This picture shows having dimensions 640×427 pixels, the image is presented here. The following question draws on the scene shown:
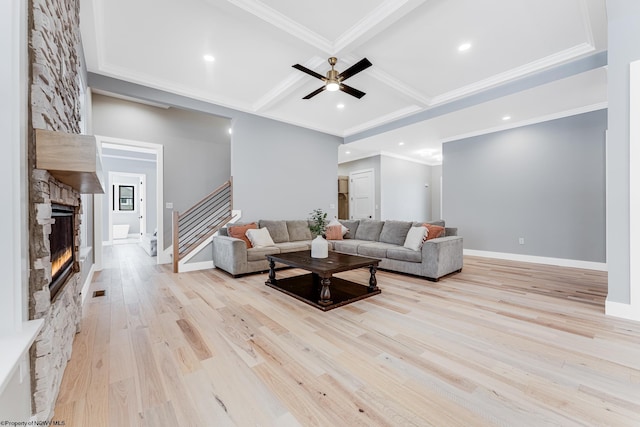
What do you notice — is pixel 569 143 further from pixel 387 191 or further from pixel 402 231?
pixel 387 191

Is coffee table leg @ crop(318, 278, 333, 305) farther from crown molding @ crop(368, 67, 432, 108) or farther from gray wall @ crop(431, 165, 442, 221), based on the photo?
gray wall @ crop(431, 165, 442, 221)

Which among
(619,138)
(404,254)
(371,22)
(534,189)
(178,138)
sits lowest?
(404,254)

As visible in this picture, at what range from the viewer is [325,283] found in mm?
2756

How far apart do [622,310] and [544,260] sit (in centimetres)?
290

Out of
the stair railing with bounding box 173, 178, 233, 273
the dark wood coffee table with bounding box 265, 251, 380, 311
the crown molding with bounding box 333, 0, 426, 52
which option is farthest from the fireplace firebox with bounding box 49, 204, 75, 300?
the stair railing with bounding box 173, 178, 233, 273

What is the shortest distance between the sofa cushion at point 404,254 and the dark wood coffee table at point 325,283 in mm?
980

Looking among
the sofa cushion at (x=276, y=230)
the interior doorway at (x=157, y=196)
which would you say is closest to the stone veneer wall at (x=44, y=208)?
the sofa cushion at (x=276, y=230)

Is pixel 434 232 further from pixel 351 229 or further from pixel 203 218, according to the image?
pixel 203 218

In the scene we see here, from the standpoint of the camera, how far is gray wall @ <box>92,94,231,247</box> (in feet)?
15.7

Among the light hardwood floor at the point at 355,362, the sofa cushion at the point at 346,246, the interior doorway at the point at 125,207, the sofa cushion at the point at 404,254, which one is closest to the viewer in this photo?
the light hardwood floor at the point at 355,362

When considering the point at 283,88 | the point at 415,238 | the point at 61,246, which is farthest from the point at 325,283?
the point at 283,88

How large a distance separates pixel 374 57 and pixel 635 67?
2498 millimetres

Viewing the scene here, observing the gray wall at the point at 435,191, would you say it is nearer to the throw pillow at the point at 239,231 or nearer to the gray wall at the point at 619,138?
the gray wall at the point at 619,138

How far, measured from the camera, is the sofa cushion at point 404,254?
3882mm
